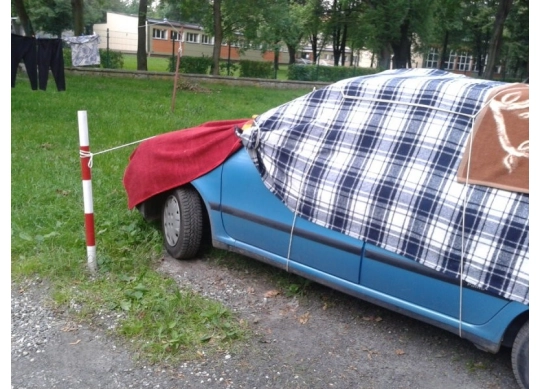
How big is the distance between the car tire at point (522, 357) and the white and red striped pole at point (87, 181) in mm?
2835

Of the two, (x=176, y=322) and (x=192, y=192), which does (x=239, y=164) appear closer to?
(x=192, y=192)

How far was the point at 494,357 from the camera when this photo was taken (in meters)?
3.48

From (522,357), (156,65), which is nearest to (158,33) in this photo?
(156,65)

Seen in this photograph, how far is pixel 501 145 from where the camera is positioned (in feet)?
10.1

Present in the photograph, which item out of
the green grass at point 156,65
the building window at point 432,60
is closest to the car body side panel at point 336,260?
the green grass at point 156,65

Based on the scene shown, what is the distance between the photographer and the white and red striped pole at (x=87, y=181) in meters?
4.16

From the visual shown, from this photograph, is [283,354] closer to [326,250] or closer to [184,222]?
[326,250]

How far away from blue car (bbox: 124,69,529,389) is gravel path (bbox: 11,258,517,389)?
0.28 metres

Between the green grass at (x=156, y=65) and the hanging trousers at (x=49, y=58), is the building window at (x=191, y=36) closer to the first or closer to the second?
the green grass at (x=156, y=65)

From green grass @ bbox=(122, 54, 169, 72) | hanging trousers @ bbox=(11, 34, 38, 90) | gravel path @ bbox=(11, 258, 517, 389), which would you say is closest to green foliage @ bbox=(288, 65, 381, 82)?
green grass @ bbox=(122, 54, 169, 72)

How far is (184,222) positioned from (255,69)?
22.0 metres

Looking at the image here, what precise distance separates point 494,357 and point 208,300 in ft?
5.88

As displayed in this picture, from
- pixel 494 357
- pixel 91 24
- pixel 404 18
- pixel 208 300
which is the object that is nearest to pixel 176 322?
pixel 208 300

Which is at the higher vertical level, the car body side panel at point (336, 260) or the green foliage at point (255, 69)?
the car body side panel at point (336, 260)
